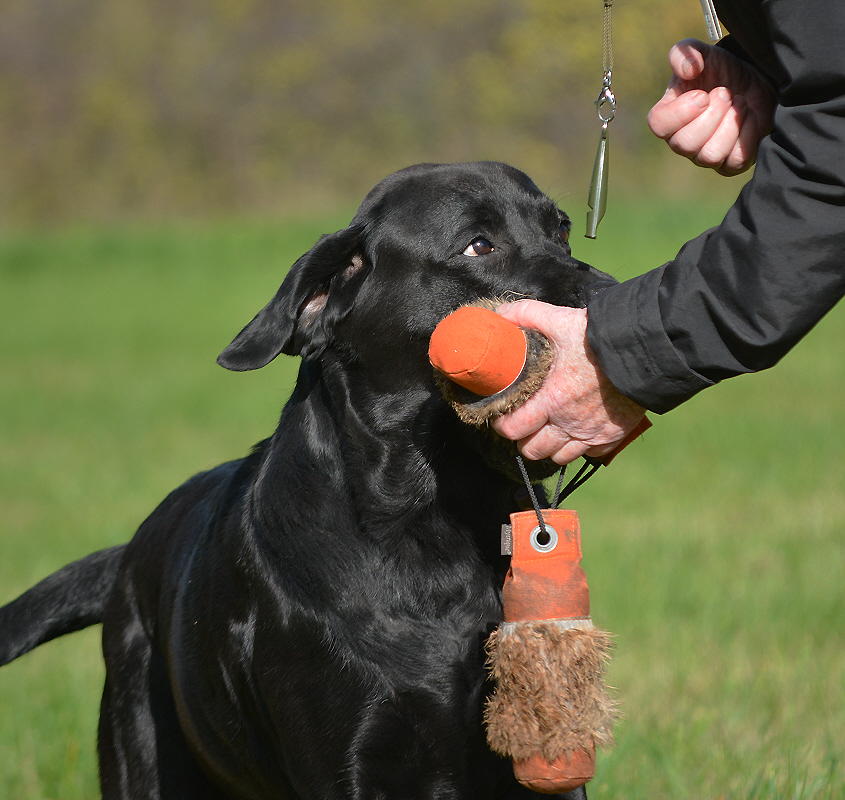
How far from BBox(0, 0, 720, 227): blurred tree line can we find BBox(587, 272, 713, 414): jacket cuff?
22.7 metres

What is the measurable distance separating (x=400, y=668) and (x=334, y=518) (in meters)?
0.43

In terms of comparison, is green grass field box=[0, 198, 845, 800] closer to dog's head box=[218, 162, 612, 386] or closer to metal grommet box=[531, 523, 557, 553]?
dog's head box=[218, 162, 612, 386]

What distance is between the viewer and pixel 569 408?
2146 mm

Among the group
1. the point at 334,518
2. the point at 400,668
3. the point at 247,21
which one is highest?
the point at 247,21

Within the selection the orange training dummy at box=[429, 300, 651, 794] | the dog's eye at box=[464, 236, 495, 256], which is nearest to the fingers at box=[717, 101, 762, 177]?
the dog's eye at box=[464, 236, 495, 256]

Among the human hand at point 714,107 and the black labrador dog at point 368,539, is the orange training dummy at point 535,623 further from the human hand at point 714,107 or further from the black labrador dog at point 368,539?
the human hand at point 714,107

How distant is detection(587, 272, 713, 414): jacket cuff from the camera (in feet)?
6.52

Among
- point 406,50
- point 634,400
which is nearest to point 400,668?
point 634,400

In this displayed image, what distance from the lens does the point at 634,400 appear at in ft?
6.78

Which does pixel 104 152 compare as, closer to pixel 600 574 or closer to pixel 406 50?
pixel 406 50

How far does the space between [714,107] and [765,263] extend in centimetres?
83

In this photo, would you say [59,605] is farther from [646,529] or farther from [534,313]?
[646,529]

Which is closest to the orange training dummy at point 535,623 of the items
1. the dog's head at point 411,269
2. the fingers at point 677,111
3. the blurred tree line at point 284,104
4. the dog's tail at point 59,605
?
the dog's head at point 411,269

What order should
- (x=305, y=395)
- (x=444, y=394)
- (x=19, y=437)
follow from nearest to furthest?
(x=444, y=394) → (x=305, y=395) → (x=19, y=437)
